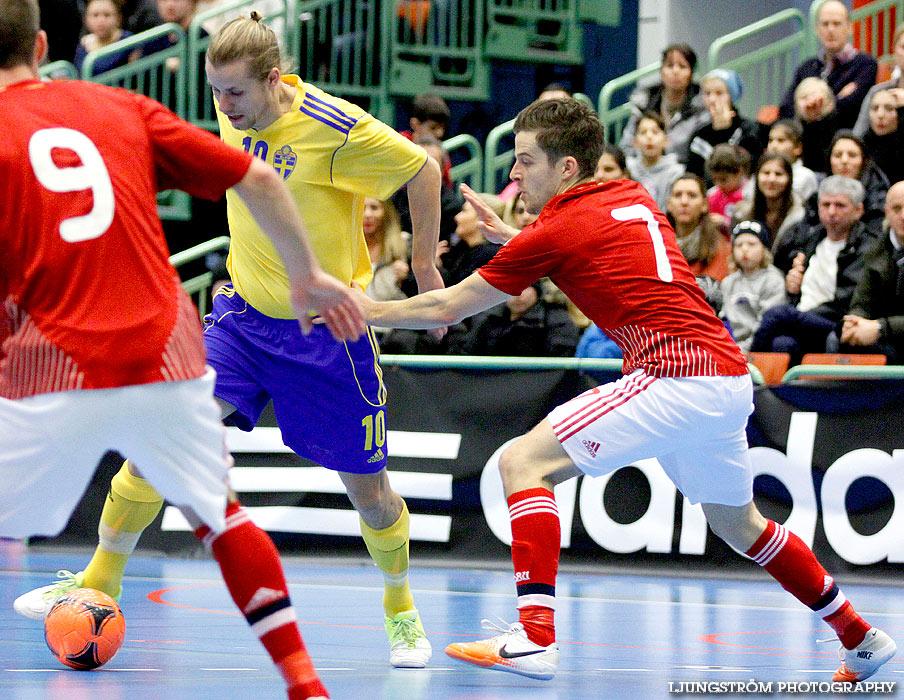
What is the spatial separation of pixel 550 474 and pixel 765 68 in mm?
9795

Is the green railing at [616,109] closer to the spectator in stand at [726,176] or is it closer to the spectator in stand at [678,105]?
the spectator in stand at [678,105]

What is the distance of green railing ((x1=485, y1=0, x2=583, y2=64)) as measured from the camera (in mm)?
15258

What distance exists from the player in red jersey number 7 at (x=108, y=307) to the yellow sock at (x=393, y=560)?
6.18ft

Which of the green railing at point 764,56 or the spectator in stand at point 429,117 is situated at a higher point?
→ the green railing at point 764,56

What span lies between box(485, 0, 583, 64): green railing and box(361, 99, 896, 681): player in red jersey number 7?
34.8 ft

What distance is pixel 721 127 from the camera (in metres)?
11.3

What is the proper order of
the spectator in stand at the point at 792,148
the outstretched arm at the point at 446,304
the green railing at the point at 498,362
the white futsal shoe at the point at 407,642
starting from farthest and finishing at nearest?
the spectator in stand at the point at 792,148 → the green railing at the point at 498,362 → the white futsal shoe at the point at 407,642 → the outstretched arm at the point at 446,304

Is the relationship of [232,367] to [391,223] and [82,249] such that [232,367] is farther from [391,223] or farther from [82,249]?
[391,223]

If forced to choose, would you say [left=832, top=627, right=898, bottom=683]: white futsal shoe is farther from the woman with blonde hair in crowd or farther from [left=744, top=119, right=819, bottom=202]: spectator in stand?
[left=744, top=119, right=819, bottom=202]: spectator in stand

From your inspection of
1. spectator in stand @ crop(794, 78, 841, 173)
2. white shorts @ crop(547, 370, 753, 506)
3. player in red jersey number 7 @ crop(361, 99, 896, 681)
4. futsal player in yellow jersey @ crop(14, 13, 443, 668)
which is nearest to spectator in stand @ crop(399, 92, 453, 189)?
spectator in stand @ crop(794, 78, 841, 173)

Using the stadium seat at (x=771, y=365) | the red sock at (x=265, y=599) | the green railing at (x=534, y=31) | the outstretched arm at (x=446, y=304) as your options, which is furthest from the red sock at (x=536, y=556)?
the green railing at (x=534, y=31)

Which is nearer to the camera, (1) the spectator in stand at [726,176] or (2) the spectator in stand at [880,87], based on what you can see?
(1) the spectator in stand at [726,176]

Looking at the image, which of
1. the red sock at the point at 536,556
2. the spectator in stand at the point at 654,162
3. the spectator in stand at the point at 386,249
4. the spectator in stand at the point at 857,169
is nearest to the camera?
the red sock at the point at 536,556

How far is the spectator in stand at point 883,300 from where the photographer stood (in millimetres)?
8445
